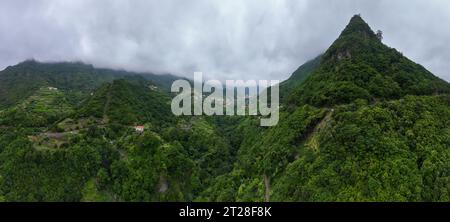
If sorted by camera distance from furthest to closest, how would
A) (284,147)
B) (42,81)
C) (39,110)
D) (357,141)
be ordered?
(42,81) → (39,110) → (284,147) → (357,141)

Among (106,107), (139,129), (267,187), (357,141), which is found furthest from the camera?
(106,107)

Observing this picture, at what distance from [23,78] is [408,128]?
429 ft

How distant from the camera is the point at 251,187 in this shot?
4259 cm

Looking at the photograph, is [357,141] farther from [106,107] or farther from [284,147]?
[106,107]

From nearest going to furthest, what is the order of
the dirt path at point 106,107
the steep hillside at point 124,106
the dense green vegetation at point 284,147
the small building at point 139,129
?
the dense green vegetation at point 284,147 < the small building at point 139,129 < the dirt path at point 106,107 < the steep hillside at point 124,106

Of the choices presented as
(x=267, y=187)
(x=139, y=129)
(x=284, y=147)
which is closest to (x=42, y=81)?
(x=139, y=129)

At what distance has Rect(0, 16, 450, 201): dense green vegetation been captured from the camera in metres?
33.6

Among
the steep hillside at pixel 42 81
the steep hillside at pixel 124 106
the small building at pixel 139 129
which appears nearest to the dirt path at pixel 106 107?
the steep hillside at pixel 124 106

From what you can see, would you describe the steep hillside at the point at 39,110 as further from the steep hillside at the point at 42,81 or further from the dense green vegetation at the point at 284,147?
the steep hillside at the point at 42,81

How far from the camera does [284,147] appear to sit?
44.1 m

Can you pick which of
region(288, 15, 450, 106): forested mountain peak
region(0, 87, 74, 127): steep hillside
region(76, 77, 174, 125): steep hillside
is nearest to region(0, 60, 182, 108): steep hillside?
region(0, 87, 74, 127): steep hillside

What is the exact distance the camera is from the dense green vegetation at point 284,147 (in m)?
33.6

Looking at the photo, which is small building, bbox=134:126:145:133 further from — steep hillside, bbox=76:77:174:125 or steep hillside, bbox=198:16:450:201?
steep hillside, bbox=198:16:450:201
